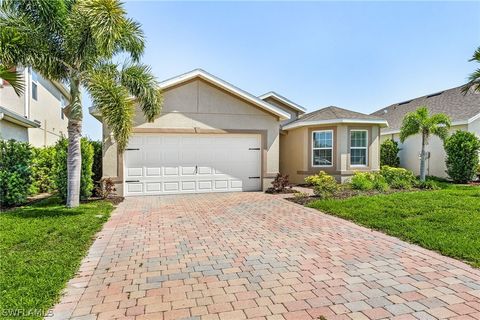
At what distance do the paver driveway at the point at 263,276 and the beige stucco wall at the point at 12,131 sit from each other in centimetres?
828

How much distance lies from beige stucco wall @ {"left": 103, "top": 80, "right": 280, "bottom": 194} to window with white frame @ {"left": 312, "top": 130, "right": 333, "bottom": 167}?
2.75 meters

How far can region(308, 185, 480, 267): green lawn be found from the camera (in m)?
5.29

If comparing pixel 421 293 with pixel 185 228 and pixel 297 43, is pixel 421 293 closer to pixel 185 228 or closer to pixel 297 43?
pixel 185 228

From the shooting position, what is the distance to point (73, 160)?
27.8 feet

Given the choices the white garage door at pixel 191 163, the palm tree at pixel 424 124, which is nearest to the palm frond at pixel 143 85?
the white garage door at pixel 191 163

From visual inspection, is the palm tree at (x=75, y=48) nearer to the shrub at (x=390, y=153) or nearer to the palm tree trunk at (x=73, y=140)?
the palm tree trunk at (x=73, y=140)

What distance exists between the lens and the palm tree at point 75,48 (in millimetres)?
7156

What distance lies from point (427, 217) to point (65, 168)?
10.2 meters

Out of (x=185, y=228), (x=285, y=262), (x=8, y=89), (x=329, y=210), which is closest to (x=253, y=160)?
(x=329, y=210)

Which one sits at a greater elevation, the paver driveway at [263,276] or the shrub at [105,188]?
the shrub at [105,188]

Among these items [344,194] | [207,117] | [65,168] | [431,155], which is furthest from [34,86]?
[431,155]

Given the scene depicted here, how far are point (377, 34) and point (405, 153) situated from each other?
9.83 metres

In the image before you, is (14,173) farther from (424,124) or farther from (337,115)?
(424,124)

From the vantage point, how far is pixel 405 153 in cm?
1952
